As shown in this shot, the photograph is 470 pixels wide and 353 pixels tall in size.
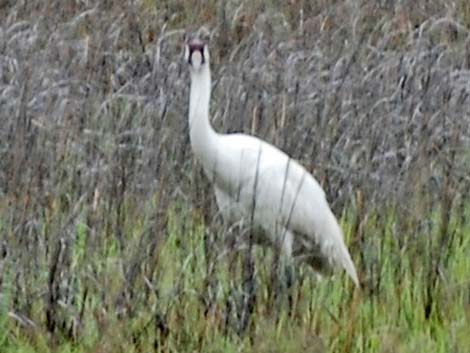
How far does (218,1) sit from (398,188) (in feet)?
11.0

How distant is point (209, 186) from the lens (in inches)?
264

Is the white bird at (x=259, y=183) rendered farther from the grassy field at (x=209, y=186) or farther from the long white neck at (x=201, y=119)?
the grassy field at (x=209, y=186)

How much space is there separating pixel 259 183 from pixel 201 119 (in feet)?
1.06

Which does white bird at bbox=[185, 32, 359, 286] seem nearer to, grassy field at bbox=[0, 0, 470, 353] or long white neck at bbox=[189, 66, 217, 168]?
long white neck at bbox=[189, 66, 217, 168]

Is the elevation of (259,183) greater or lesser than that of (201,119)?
lesser

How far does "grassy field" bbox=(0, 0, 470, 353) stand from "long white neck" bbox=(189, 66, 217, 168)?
0.46 feet

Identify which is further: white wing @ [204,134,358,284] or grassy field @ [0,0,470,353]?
white wing @ [204,134,358,284]

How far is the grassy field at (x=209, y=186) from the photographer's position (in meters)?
5.17

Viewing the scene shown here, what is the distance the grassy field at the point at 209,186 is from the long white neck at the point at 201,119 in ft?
0.46

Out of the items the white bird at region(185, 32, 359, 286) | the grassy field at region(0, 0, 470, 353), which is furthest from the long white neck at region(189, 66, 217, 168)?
the grassy field at region(0, 0, 470, 353)

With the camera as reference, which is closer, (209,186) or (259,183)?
(259,183)

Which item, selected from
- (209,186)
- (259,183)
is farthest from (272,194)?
(209,186)

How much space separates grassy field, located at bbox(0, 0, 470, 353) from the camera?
5172mm

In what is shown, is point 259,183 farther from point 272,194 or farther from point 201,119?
point 201,119
